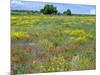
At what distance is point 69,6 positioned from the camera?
2.64 meters

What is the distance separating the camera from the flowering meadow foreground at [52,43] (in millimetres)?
2449

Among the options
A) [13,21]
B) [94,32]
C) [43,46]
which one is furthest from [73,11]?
[13,21]

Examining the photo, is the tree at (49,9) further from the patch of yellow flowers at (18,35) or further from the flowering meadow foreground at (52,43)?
the patch of yellow flowers at (18,35)

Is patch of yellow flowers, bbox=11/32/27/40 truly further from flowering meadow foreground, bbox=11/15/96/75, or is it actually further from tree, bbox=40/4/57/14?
tree, bbox=40/4/57/14

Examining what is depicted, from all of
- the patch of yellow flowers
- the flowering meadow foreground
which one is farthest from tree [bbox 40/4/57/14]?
the patch of yellow flowers

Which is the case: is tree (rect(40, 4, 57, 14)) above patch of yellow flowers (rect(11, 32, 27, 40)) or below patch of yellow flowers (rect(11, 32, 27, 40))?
above

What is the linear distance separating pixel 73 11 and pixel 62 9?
155 mm

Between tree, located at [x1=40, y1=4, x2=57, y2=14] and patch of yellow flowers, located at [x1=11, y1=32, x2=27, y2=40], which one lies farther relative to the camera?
tree, located at [x1=40, y1=4, x2=57, y2=14]

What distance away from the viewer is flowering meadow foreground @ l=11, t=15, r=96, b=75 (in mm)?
2449

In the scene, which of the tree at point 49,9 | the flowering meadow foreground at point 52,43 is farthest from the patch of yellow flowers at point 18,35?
the tree at point 49,9

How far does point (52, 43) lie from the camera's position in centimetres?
257

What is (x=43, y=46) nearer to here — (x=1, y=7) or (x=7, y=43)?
(x=7, y=43)

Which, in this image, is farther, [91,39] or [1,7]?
[91,39]

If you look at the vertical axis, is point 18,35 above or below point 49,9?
below
